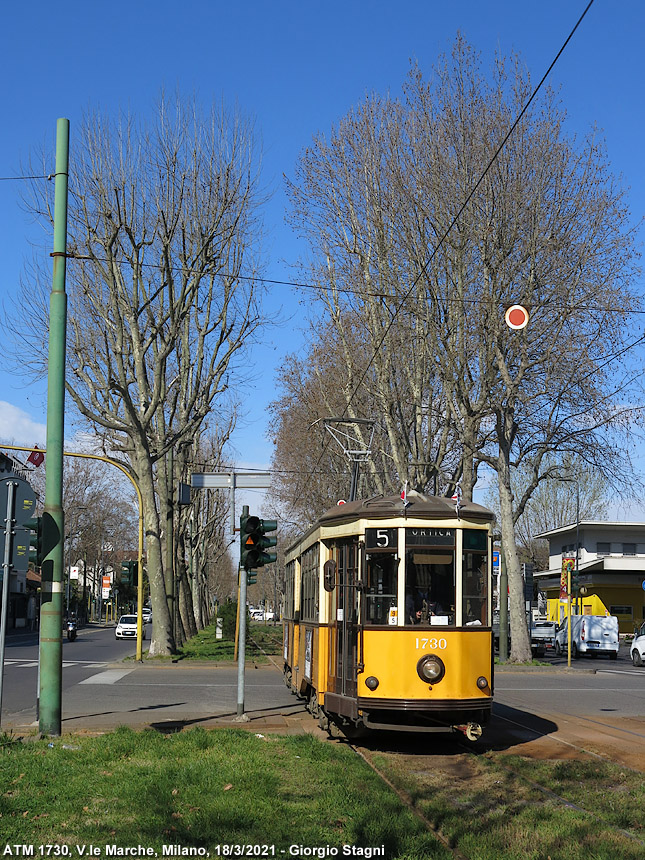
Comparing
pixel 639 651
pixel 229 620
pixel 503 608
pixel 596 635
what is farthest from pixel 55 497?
pixel 596 635

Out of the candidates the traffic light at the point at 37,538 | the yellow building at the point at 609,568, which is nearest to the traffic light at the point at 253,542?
the traffic light at the point at 37,538

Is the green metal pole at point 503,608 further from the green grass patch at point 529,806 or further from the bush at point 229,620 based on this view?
the green grass patch at point 529,806

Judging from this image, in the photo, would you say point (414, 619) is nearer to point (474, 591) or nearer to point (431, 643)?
point (431, 643)

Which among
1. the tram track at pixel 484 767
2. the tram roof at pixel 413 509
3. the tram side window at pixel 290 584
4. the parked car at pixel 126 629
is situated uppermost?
the tram roof at pixel 413 509

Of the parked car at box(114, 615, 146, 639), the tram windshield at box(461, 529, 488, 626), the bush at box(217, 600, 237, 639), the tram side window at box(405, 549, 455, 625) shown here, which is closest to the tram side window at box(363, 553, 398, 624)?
the tram side window at box(405, 549, 455, 625)

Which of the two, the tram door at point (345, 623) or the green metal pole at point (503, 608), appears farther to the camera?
the green metal pole at point (503, 608)

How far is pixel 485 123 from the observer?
28.4 meters

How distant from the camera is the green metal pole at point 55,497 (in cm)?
1209

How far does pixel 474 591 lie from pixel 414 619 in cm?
81

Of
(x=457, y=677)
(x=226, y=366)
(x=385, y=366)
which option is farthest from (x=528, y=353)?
(x=457, y=677)

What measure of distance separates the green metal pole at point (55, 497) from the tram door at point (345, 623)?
3332 millimetres

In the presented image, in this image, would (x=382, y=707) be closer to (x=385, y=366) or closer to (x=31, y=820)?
(x=31, y=820)

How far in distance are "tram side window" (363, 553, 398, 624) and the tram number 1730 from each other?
0.47 meters

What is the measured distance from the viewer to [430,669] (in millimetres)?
11555
